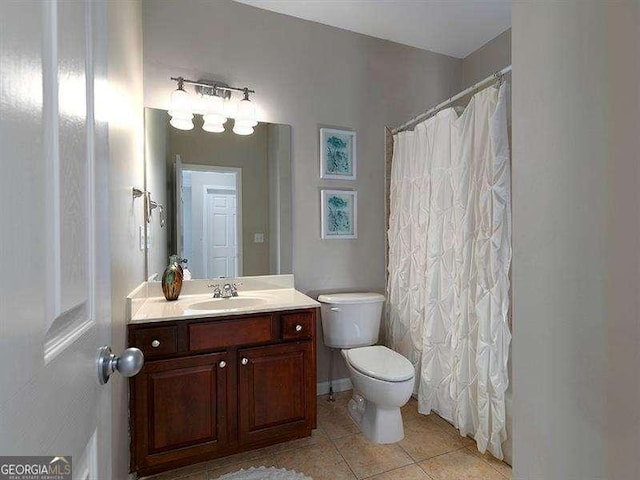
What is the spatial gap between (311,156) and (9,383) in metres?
2.26

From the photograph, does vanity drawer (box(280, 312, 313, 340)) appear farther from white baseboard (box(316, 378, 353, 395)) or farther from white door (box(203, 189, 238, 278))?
white baseboard (box(316, 378, 353, 395))

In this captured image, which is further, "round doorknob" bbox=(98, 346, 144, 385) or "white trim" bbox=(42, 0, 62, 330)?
"round doorknob" bbox=(98, 346, 144, 385)

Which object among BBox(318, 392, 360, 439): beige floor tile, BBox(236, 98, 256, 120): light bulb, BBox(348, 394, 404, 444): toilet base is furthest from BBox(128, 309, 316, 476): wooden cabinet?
BBox(236, 98, 256, 120): light bulb

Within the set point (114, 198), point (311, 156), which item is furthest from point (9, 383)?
point (311, 156)

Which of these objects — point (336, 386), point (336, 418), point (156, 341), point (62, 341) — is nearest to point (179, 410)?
point (156, 341)

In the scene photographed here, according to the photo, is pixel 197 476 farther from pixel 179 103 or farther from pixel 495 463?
pixel 179 103

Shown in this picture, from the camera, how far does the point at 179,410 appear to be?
5.21ft

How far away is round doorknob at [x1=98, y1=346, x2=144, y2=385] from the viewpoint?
626 mm

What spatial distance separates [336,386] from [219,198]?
170cm

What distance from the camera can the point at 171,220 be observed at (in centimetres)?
210

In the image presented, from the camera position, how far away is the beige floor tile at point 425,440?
5.93 ft

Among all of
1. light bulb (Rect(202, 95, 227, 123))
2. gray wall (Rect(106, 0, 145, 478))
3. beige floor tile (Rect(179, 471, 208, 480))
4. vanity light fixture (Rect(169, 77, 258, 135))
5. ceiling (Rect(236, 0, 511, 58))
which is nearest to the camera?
gray wall (Rect(106, 0, 145, 478))

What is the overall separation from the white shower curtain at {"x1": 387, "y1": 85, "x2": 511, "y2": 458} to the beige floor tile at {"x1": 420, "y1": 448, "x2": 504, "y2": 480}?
97 mm

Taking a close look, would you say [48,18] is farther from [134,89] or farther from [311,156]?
[311,156]
